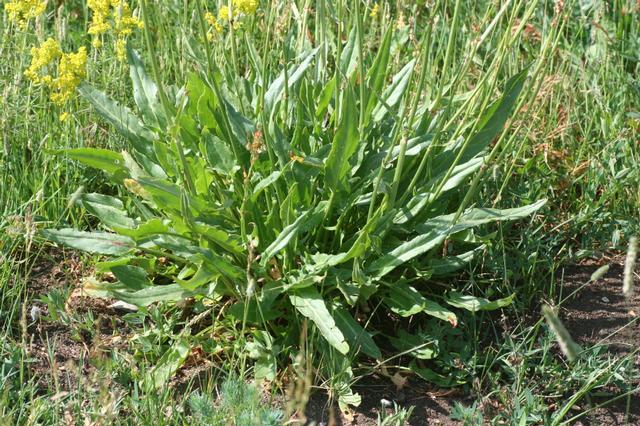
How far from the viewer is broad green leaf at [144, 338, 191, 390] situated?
2646 millimetres

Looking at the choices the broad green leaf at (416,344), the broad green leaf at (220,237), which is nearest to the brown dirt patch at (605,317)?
the broad green leaf at (416,344)

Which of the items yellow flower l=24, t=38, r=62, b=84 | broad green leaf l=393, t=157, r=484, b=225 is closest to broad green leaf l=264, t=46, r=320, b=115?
broad green leaf l=393, t=157, r=484, b=225

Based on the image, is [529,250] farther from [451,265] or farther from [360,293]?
[360,293]

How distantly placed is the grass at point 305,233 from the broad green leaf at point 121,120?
5cm

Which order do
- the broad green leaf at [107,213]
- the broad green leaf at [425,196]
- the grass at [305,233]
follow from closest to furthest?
the grass at [305,233]
the broad green leaf at [425,196]
the broad green leaf at [107,213]

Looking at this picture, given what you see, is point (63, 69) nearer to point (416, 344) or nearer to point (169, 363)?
point (169, 363)

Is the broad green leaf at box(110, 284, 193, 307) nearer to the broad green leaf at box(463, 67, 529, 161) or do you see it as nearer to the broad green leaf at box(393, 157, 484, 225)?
the broad green leaf at box(393, 157, 484, 225)

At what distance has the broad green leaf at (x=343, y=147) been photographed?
103 inches

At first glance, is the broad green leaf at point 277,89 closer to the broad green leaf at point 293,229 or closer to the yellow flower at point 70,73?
the broad green leaf at point 293,229

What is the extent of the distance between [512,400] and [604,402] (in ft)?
0.92

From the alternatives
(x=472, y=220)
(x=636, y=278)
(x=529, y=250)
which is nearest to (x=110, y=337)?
(x=472, y=220)

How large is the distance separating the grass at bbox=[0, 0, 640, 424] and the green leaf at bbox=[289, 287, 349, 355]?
0.06 meters

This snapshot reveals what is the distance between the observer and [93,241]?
113 inches

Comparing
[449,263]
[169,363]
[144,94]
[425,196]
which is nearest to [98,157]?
[144,94]
